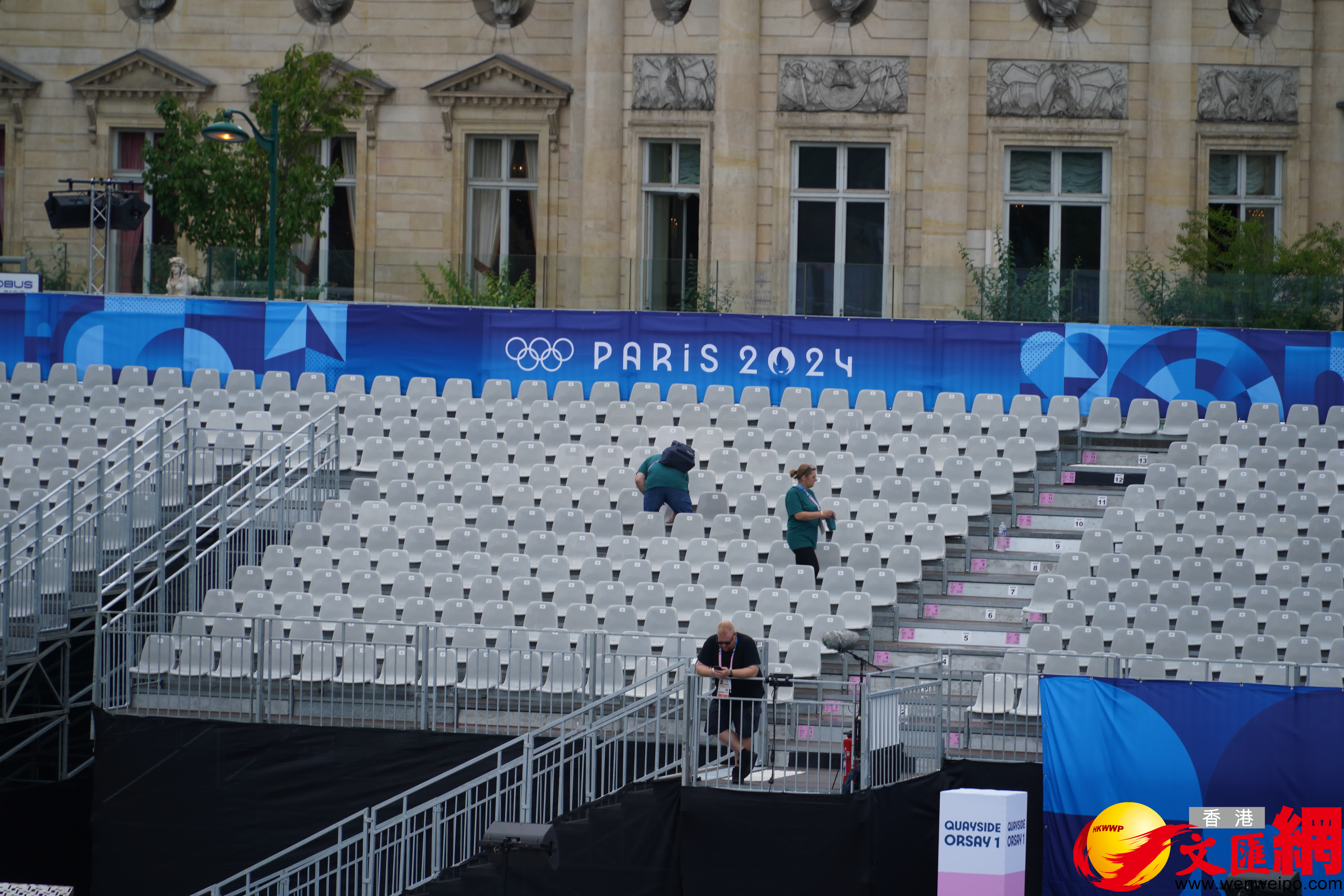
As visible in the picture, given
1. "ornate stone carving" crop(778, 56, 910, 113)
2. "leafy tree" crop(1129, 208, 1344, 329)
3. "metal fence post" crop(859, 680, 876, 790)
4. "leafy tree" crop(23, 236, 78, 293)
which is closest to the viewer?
"metal fence post" crop(859, 680, 876, 790)

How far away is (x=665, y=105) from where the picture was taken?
25.0 m

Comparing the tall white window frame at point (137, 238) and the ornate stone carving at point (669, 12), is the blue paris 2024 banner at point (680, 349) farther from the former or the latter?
the ornate stone carving at point (669, 12)

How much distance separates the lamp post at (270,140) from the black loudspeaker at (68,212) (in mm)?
2061

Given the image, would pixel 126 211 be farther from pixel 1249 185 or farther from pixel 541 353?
pixel 1249 185

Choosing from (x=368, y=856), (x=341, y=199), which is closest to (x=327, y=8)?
(x=341, y=199)

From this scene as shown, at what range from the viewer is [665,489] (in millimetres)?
16938

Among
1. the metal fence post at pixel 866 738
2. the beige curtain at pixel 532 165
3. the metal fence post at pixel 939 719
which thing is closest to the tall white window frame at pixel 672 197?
the beige curtain at pixel 532 165

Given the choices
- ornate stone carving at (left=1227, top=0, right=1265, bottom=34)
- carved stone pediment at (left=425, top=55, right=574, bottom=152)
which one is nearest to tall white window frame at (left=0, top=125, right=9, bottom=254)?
carved stone pediment at (left=425, top=55, right=574, bottom=152)

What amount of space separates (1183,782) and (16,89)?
2358 cm

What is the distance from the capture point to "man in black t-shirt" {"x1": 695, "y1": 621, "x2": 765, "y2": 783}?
1260 cm

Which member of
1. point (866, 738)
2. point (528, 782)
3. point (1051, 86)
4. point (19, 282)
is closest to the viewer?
point (866, 738)

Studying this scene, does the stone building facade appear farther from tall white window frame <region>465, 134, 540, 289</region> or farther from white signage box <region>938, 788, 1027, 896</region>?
white signage box <region>938, 788, 1027, 896</region>

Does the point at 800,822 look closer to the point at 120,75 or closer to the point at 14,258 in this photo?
the point at 14,258

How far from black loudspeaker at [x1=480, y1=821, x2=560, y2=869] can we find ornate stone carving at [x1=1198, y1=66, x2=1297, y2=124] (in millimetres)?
18170
